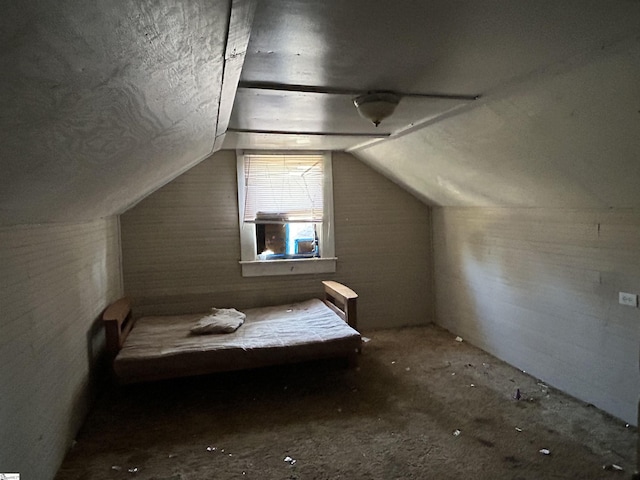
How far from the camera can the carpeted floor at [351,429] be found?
93.4 inches

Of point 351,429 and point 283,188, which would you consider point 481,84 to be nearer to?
point 351,429

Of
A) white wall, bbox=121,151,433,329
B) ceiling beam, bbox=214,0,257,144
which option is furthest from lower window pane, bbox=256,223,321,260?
ceiling beam, bbox=214,0,257,144

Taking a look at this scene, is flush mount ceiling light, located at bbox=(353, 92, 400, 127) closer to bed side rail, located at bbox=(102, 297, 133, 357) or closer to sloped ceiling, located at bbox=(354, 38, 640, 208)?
sloped ceiling, located at bbox=(354, 38, 640, 208)

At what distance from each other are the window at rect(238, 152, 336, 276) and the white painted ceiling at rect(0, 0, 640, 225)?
1372 millimetres

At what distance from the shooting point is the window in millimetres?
4625

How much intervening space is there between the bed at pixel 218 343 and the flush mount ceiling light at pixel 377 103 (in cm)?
179

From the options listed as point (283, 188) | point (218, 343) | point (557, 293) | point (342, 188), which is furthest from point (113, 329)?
point (557, 293)

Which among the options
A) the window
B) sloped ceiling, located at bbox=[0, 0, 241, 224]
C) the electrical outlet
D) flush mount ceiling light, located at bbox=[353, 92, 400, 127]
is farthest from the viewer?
the window

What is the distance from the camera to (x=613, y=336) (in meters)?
2.87

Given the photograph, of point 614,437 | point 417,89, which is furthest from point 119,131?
point 614,437

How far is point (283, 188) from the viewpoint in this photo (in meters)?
4.74

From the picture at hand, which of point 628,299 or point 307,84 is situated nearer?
point 307,84

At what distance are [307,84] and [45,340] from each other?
6.30ft

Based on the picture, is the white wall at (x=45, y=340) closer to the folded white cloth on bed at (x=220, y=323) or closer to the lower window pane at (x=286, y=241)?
the folded white cloth on bed at (x=220, y=323)
